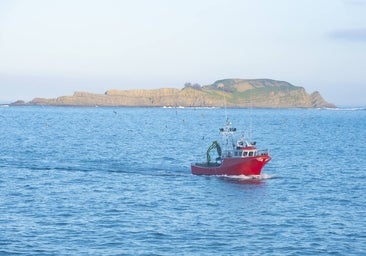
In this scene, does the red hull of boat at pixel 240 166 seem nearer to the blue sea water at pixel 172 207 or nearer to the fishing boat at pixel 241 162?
the fishing boat at pixel 241 162

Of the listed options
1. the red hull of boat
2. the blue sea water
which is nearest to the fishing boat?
the red hull of boat

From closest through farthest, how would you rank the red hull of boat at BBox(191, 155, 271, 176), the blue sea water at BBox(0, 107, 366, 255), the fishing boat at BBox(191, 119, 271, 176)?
1. the blue sea water at BBox(0, 107, 366, 255)
2. the red hull of boat at BBox(191, 155, 271, 176)
3. the fishing boat at BBox(191, 119, 271, 176)

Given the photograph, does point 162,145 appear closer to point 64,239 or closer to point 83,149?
point 83,149

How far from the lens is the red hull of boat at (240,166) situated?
86.4 meters

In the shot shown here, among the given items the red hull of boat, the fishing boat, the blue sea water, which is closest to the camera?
the blue sea water

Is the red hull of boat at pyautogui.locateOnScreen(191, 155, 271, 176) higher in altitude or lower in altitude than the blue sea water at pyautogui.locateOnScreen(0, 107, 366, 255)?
higher

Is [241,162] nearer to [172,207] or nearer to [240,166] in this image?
[240,166]

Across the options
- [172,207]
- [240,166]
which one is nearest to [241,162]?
[240,166]

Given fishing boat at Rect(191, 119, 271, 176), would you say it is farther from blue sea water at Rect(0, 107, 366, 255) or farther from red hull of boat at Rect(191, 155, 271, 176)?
blue sea water at Rect(0, 107, 366, 255)

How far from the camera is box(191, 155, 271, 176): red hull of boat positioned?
86.4m

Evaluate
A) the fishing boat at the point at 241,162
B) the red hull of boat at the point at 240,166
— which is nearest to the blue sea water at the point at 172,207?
the red hull of boat at the point at 240,166

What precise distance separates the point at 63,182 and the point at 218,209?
2274 centimetres

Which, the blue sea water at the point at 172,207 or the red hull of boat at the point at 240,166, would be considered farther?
the red hull of boat at the point at 240,166

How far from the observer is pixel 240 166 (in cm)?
8694
